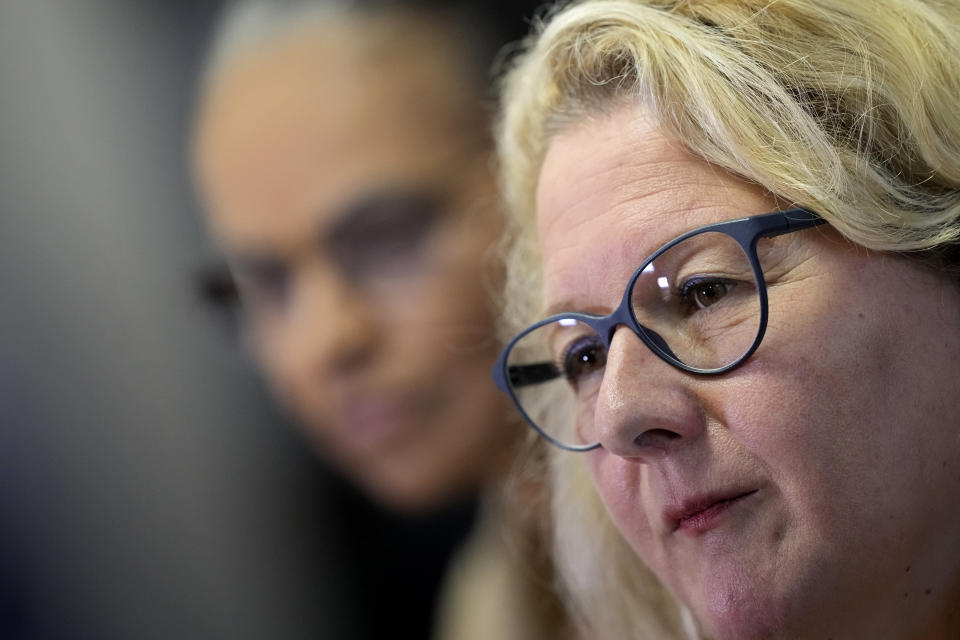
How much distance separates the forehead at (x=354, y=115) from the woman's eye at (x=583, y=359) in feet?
1.93

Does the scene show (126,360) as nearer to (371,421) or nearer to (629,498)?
(371,421)

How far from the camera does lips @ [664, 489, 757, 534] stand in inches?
38.6

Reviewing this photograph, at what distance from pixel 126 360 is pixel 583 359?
3.43 ft

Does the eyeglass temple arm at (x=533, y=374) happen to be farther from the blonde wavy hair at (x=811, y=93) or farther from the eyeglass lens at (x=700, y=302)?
the blonde wavy hair at (x=811, y=93)

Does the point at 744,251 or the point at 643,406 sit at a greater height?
the point at 744,251

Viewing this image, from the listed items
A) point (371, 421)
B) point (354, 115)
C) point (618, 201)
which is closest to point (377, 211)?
point (354, 115)

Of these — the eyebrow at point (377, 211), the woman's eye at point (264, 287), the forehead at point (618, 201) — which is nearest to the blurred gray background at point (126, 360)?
the woman's eye at point (264, 287)

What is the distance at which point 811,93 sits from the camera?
3.31ft

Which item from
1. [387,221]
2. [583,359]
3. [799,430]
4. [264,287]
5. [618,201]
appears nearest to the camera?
[799,430]

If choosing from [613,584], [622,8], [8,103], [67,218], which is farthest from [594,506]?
[8,103]

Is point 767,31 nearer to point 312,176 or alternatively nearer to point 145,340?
point 312,176

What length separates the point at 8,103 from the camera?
179 centimetres

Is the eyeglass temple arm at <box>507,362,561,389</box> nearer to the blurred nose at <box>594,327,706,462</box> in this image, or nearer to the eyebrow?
the blurred nose at <box>594,327,706,462</box>

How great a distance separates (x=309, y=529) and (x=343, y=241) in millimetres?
575
